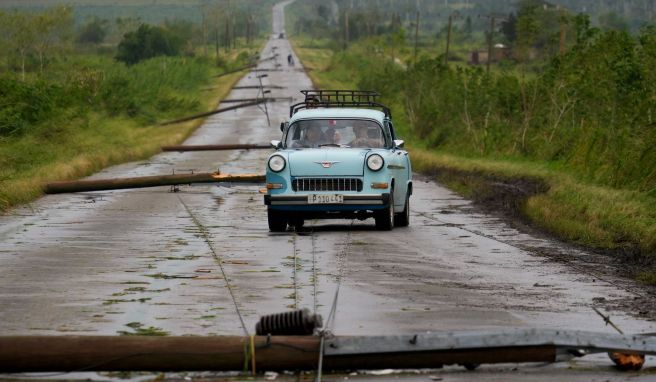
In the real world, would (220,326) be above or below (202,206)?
above

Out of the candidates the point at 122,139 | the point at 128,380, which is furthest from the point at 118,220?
the point at 122,139

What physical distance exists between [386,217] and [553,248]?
2.95 metres

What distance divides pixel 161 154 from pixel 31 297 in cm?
3359

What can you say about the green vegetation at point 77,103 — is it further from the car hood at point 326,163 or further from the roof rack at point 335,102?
the car hood at point 326,163

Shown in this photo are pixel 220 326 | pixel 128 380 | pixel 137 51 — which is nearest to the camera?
pixel 128 380

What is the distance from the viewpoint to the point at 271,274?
13547 mm

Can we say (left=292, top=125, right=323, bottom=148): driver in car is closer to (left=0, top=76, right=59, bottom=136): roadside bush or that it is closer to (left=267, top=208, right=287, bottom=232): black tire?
(left=267, top=208, right=287, bottom=232): black tire

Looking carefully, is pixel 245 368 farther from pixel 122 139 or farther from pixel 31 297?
pixel 122 139

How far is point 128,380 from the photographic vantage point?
26.4ft

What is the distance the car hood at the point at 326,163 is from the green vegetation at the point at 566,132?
9.74ft

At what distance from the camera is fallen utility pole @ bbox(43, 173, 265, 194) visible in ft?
86.8

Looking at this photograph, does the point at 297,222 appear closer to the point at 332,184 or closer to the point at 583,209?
the point at 332,184

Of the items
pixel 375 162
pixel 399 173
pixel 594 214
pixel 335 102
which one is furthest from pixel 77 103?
pixel 594 214

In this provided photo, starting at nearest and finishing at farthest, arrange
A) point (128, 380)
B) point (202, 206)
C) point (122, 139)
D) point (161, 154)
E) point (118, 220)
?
point (128, 380) < point (118, 220) < point (202, 206) < point (161, 154) < point (122, 139)
